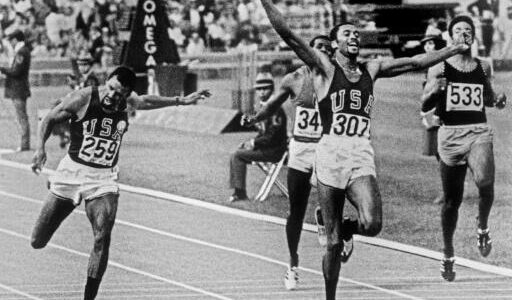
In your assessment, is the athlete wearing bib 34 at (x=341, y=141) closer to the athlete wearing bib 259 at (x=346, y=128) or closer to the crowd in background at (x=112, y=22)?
the athlete wearing bib 259 at (x=346, y=128)

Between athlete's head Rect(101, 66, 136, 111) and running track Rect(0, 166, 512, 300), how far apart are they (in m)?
1.95

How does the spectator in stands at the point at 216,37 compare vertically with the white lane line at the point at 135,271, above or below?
below

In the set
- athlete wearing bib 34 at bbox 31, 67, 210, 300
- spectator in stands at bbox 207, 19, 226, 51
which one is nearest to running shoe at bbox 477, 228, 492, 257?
athlete wearing bib 34 at bbox 31, 67, 210, 300

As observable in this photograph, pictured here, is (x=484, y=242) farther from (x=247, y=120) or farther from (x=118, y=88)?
(x=118, y=88)

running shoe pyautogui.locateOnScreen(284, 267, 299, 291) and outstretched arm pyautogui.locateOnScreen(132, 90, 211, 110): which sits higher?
outstretched arm pyautogui.locateOnScreen(132, 90, 211, 110)

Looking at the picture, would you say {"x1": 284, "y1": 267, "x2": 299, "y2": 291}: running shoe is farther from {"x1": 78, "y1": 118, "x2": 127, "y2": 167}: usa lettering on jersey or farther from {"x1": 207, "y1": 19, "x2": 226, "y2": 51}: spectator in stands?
{"x1": 207, "y1": 19, "x2": 226, "y2": 51}: spectator in stands

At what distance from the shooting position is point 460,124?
14.9 meters

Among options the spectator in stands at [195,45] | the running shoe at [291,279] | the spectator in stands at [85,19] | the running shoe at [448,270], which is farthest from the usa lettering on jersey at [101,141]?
the spectator in stands at [85,19]

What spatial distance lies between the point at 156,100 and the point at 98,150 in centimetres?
80

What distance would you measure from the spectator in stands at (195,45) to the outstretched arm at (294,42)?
29.8m

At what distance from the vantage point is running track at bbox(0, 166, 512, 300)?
1380 cm

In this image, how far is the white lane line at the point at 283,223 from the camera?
15.2 meters

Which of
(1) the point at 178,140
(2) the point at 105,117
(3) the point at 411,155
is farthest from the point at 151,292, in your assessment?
(1) the point at 178,140

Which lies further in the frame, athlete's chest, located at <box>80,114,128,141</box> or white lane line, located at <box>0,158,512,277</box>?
white lane line, located at <box>0,158,512,277</box>
